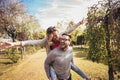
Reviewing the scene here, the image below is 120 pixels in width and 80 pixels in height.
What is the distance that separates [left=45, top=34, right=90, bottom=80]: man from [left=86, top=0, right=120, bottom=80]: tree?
5864 mm

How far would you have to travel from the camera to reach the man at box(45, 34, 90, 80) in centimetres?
445

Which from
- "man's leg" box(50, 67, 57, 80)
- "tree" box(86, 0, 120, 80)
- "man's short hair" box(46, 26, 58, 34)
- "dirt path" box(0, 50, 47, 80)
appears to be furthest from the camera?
"dirt path" box(0, 50, 47, 80)

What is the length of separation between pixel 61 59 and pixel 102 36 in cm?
690

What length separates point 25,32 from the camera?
136 feet

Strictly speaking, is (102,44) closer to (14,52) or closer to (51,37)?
(51,37)

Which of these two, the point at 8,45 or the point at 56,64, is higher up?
the point at 8,45

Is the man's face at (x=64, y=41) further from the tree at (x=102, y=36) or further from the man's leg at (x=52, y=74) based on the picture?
the tree at (x=102, y=36)

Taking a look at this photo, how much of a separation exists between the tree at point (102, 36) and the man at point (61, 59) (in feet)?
19.2

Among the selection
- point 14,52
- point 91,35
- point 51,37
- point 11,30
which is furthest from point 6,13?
point 51,37

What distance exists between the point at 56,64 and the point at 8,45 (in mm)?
802

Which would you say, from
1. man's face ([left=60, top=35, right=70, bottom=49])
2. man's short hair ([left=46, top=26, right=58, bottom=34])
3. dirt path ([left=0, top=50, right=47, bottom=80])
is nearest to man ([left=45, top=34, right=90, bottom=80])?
man's face ([left=60, top=35, right=70, bottom=49])

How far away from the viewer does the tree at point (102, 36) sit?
414 inches

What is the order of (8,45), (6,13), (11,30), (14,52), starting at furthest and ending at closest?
(11,30) < (14,52) < (6,13) < (8,45)

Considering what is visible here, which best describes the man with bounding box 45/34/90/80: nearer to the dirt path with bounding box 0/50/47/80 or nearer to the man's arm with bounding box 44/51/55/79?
the man's arm with bounding box 44/51/55/79
